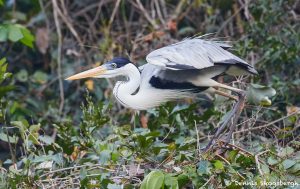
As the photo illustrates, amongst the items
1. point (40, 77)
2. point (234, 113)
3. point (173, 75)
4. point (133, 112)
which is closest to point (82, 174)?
point (173, 75)

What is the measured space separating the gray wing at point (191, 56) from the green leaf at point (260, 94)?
27 cm

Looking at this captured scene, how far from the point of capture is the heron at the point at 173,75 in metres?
4.00

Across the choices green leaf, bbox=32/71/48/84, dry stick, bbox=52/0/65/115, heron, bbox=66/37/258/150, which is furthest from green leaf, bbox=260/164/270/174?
green leaf, bbox=32/71/48/84

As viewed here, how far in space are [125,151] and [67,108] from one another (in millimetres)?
2092

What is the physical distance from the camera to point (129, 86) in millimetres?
4074

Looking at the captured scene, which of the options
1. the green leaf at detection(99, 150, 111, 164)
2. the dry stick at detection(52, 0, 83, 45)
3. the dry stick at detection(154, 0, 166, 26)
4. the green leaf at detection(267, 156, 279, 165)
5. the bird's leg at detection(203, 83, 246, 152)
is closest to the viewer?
the green leaf at detection(267, 156, 279, 165)

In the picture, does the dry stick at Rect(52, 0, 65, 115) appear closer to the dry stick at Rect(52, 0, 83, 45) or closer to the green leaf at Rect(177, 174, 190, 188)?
the dry stick at Rect(52, 0, 83, 45)

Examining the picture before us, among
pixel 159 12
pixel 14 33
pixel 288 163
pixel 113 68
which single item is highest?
pixel 14 33

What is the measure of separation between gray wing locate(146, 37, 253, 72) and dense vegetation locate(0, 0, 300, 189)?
0.85 feet

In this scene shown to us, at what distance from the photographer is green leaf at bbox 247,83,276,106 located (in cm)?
369

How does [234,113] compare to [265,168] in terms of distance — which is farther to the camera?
[234,113]

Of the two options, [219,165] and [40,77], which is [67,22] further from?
[219,165]

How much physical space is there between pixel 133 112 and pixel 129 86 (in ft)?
3.45

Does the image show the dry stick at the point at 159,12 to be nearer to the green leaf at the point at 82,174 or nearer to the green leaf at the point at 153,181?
the green leaf at the point at 82,174
